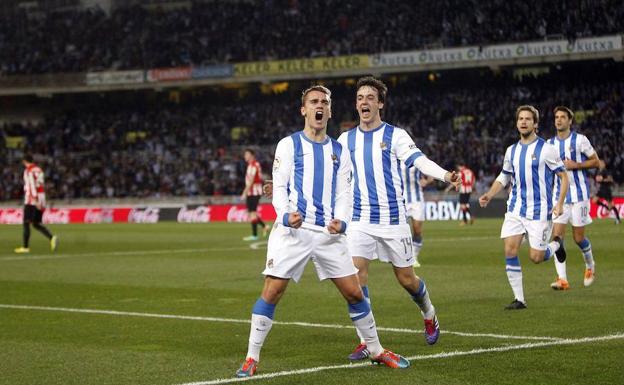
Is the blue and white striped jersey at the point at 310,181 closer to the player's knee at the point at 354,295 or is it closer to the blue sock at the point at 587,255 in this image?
the player's knee at the point at 354,295

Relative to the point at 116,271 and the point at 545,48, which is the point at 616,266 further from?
the point at 545,48

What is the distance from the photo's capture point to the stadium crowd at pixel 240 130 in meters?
46.6

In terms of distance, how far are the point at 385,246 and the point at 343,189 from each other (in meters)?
1.37

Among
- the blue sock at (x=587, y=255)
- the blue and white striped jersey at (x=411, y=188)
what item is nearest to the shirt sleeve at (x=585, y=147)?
the blue sock at (x=587, y=255)

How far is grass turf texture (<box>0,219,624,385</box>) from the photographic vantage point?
26.8 feet

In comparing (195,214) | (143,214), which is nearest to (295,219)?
(195,214)

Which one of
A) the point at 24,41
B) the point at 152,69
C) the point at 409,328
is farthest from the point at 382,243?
the point at 24,41

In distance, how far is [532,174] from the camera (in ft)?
40.4

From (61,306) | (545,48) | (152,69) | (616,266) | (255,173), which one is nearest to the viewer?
(61,306)

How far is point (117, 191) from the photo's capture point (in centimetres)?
5275

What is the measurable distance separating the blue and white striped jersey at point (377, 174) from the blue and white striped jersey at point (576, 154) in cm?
520

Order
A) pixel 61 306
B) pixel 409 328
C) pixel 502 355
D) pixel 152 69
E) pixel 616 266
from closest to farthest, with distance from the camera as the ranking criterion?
Answer: pixel 502 355, pixel 409 328, pixel 61 306, pixel 616 266, pixel 152 69

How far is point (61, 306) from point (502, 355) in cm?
709

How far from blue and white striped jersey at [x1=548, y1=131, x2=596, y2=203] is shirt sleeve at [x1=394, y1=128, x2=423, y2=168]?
5336 millimetres
